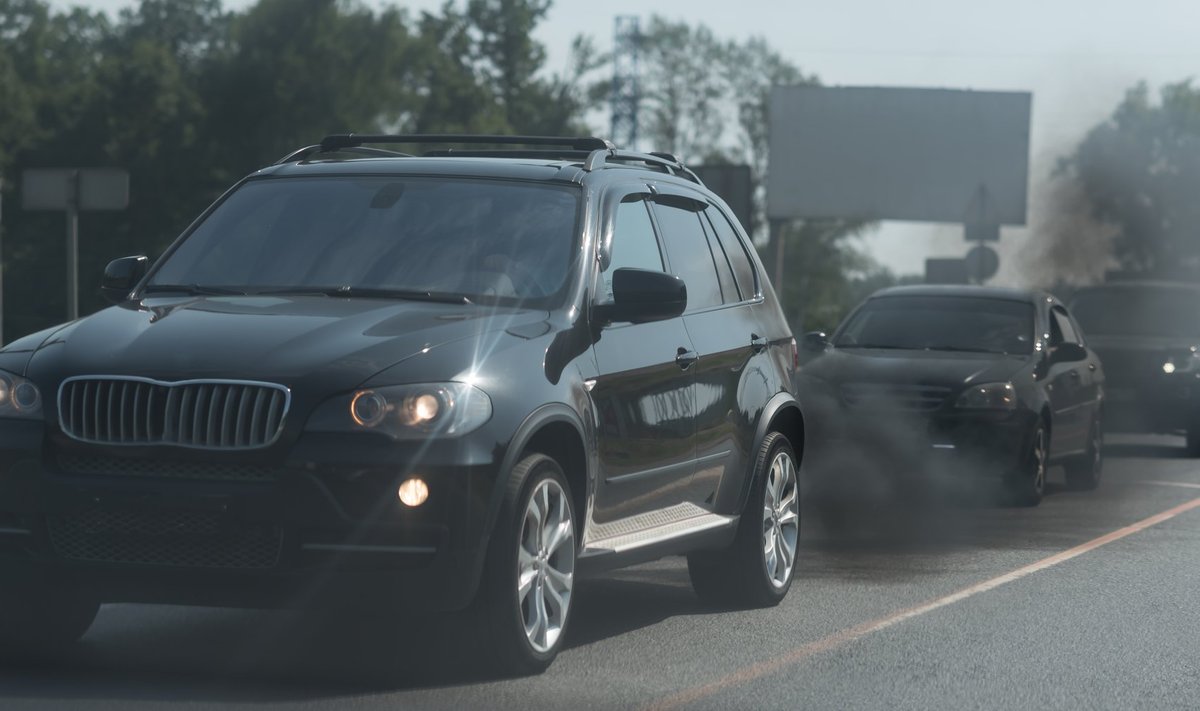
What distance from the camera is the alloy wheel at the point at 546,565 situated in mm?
6598

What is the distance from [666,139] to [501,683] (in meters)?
94.1

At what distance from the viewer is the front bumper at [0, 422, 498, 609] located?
6.05m

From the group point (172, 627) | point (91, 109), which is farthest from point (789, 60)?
point (172, 627)

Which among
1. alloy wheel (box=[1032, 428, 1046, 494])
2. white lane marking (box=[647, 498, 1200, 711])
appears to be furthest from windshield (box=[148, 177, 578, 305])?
alloy wheel (box=[1032, 428, 1046, 494])

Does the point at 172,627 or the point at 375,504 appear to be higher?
the point at 375,504

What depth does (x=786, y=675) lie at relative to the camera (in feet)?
22.6

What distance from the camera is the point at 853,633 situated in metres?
7.87

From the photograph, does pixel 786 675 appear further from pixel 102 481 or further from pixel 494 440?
pixel 102 481

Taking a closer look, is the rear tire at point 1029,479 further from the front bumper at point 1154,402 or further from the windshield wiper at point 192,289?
the windshield wiper at point 192,289

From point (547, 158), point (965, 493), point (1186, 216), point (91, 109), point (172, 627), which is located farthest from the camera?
point (1186, 216)

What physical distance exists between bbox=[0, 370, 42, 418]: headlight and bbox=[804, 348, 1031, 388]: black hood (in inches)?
352

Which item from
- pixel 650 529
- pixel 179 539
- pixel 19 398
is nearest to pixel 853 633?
pixel 650 529

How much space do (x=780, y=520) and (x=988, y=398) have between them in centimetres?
574

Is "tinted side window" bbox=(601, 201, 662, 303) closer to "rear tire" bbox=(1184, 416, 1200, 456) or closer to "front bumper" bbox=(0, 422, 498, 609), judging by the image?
"front bumper" bbox=(0, 422, 498, 609)
